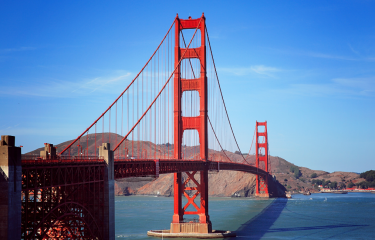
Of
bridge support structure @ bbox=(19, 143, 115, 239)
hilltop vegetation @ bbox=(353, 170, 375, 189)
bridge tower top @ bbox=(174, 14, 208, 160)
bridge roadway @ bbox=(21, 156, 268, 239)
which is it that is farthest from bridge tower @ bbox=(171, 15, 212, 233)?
hilltop vegetation @ bbox=(353, 170, 375, 189)

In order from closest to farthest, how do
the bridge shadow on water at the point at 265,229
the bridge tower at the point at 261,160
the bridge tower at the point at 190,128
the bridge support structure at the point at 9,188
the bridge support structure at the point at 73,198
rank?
the bridge support structure at the point at 9,188 < the bridge support structure at the point at 73,198 < the bridge tower at the point at 190,128 < the bridge shadow on water at the point at 265,229 < the bridge tower at the point at 261,160

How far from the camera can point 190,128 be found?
41938mm

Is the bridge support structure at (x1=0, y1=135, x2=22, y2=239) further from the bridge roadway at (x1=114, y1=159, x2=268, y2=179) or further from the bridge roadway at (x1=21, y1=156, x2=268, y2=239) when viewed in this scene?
the bridge roadway at (x1=114, y1=159, x2=268, y2=179)

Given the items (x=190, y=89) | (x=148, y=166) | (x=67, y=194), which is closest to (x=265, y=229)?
(x=190, y=89)

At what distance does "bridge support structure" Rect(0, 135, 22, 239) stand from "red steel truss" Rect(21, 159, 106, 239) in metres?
0.73

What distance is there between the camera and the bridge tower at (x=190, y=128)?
39844mm

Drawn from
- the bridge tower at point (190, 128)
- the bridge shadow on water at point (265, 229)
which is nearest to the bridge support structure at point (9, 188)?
the bridge tower at point (190, 128)

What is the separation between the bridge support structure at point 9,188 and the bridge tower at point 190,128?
78.6ft

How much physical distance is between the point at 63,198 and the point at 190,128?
71.5ft

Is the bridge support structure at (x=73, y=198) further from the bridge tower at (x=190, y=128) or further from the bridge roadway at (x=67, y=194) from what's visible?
the bridge tower at (x=190, y=128)

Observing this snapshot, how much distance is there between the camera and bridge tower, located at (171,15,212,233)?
39.8 m

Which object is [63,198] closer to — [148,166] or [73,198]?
[73,198]

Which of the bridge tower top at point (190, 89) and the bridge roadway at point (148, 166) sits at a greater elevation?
the bridge tower top at point (190, 89)

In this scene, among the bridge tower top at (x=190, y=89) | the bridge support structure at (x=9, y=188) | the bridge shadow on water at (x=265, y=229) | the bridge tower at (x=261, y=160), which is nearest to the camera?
the bridge support structure at (x=9, y=188)
